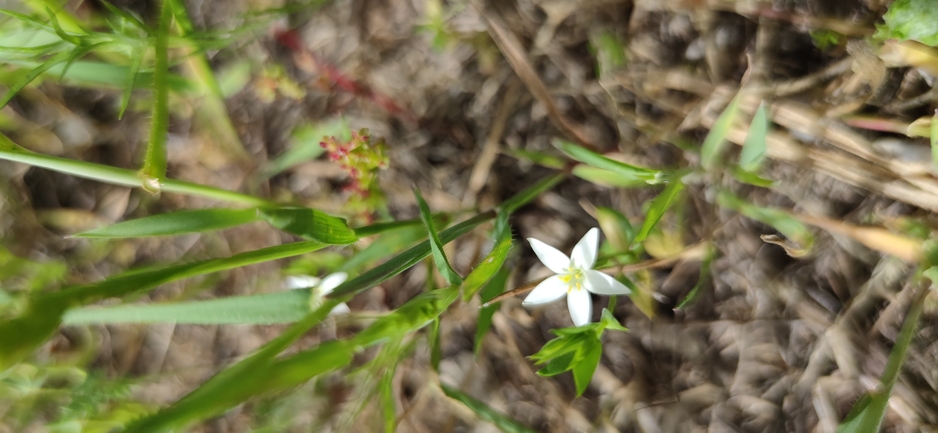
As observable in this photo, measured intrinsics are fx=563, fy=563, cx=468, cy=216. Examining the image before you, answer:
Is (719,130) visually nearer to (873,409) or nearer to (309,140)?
(873,409)

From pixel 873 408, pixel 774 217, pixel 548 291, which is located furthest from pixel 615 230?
pixel 873 408

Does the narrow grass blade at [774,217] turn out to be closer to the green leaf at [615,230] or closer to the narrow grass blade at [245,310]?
the green leaf at [615,230]

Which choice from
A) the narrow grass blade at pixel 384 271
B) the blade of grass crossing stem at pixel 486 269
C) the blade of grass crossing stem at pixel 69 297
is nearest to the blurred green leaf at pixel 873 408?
the blade of grass crossing stem at pixel 486 269

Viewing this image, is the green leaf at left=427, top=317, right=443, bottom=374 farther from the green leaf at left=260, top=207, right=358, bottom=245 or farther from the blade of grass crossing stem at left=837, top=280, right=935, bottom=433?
the blade of grass crossing stem at left=837, top=280, right=935, bottom=433

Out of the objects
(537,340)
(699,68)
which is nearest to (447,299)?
(537,340)

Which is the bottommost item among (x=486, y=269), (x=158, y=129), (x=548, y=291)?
(x=548, y=291)

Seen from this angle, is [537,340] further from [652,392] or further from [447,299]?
[447,299]

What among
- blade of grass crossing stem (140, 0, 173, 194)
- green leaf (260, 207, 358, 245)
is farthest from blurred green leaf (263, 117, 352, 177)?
green leaf (260, 207, 358, 245)
